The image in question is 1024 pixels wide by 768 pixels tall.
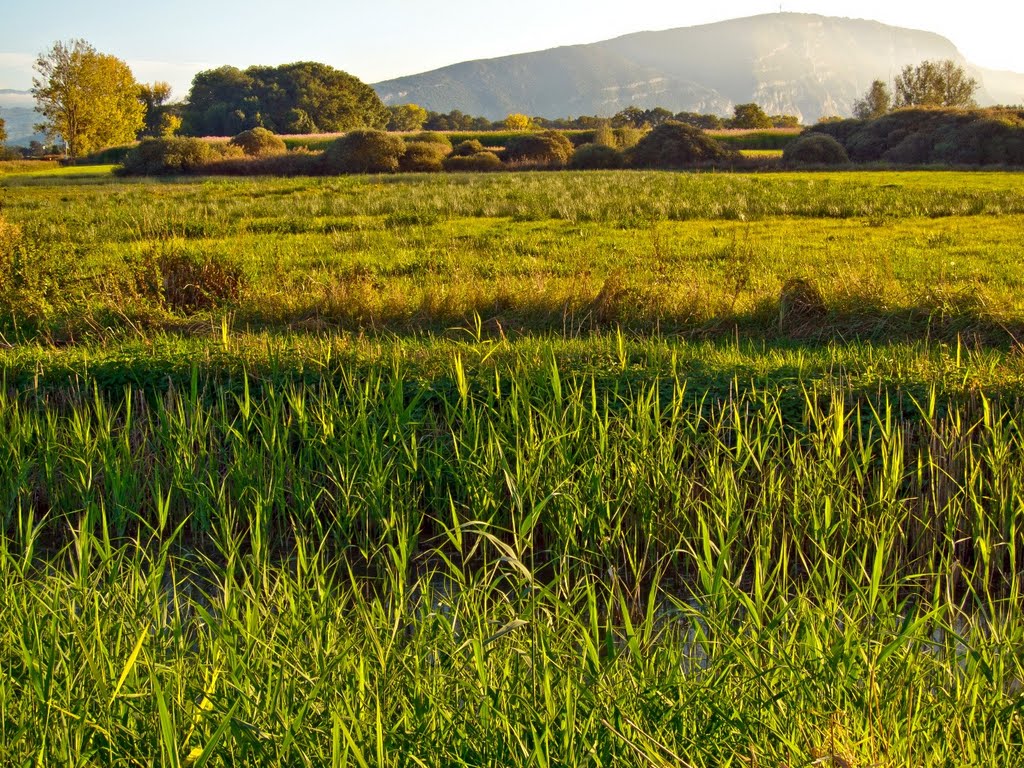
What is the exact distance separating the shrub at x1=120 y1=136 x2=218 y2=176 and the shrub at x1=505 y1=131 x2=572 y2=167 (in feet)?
45.7

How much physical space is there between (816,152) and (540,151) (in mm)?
12461

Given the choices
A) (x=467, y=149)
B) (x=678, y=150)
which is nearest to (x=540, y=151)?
(x=467, y=149)

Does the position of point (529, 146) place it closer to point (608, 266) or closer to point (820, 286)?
point (608, 266)

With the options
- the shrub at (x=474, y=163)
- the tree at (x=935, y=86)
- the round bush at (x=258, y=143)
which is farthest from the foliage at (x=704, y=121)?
the round bush at (x=258, y=143)

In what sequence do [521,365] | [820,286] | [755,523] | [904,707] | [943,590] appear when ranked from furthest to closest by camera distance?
[820,286] < [521,365] < [755,523] < [943,590] < [904,707]

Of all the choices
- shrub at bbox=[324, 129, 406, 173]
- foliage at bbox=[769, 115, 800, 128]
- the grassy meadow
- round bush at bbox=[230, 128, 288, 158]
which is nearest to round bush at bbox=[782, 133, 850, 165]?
shrub at bbox=[324, 129, 406, 173]

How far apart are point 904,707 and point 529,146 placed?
42990 millimetres

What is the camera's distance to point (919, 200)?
66.6 feet

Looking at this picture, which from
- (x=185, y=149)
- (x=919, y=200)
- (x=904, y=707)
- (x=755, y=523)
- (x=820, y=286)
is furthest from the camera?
(x=185, y=149)

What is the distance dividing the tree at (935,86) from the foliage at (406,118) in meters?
46.2

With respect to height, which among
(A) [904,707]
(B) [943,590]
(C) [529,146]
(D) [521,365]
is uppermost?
(C) [529,146]

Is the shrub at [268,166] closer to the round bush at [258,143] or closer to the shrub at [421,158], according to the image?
the shrub at [421,158]

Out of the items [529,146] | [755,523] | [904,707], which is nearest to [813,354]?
[755,523]

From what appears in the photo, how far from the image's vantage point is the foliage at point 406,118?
89.9 meters
